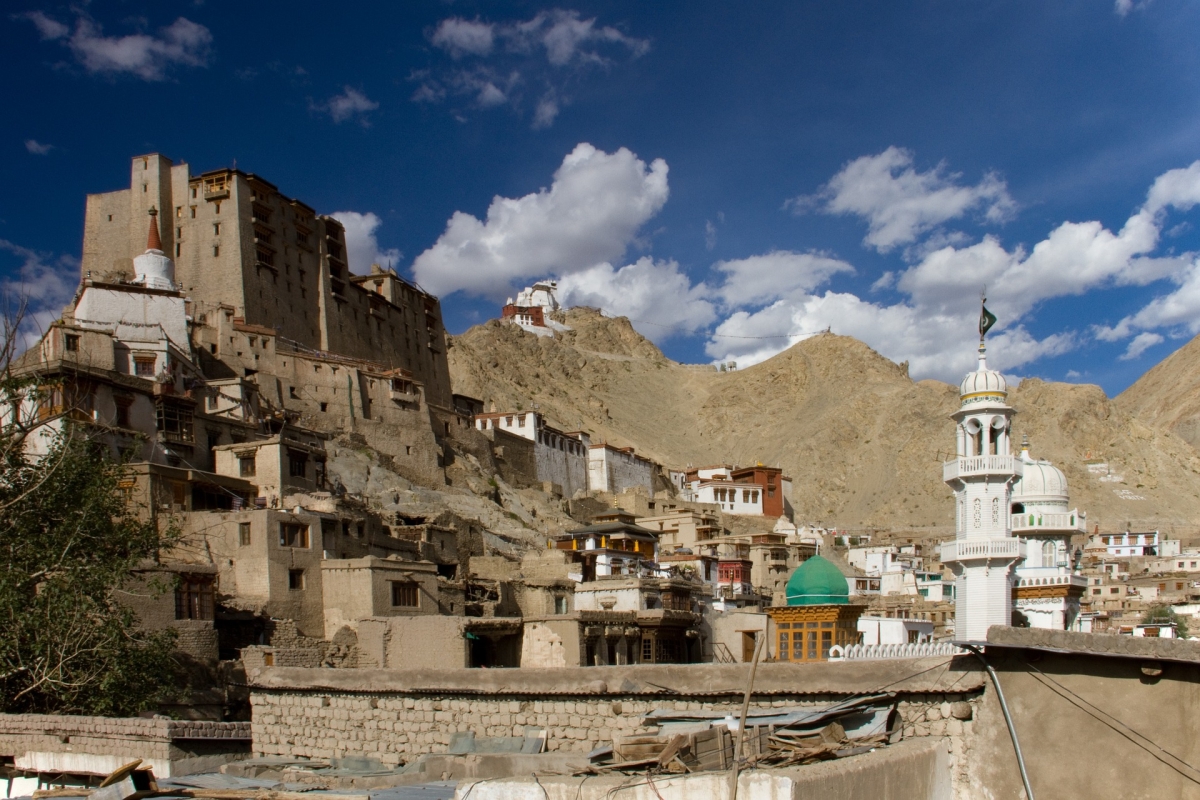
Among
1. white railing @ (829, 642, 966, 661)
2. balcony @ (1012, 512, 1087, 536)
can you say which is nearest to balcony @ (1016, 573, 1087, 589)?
balcony @ (1012, 512, 1087, 536)

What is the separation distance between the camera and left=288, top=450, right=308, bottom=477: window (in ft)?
124

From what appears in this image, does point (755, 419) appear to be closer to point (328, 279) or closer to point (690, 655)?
point (328, 279)

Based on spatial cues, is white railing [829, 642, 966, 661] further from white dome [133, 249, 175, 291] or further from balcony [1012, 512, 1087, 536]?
white dome [133, 249, 175, 291]

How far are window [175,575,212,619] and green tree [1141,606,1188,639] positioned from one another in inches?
1534

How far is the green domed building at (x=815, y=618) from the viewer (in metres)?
21.2

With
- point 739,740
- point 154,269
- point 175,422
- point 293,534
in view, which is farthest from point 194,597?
point 154,269

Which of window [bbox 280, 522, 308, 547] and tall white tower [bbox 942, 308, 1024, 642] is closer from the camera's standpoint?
tall white tower [bbox 942, 308, 1024, 642]

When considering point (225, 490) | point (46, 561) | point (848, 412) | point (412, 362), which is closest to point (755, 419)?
point (848, 412)

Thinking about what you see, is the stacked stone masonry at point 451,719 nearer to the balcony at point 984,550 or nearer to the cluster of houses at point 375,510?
the cluster of houses at point 375,510

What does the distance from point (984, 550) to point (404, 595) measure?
15111 millimetres

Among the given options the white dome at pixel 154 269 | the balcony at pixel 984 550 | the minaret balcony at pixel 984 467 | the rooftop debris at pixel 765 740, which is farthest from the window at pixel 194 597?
the white dome at pixel 154 269

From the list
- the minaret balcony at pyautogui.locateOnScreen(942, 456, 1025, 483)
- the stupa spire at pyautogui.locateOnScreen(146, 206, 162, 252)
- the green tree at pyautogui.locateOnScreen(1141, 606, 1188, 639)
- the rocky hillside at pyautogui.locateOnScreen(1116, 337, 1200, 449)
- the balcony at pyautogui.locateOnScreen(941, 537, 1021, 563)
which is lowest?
the green tree at pyautogui.locateOnScreen(1141, 606, 1188, 639)

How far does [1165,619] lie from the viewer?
50.0 m

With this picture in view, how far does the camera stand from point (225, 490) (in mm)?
33406
